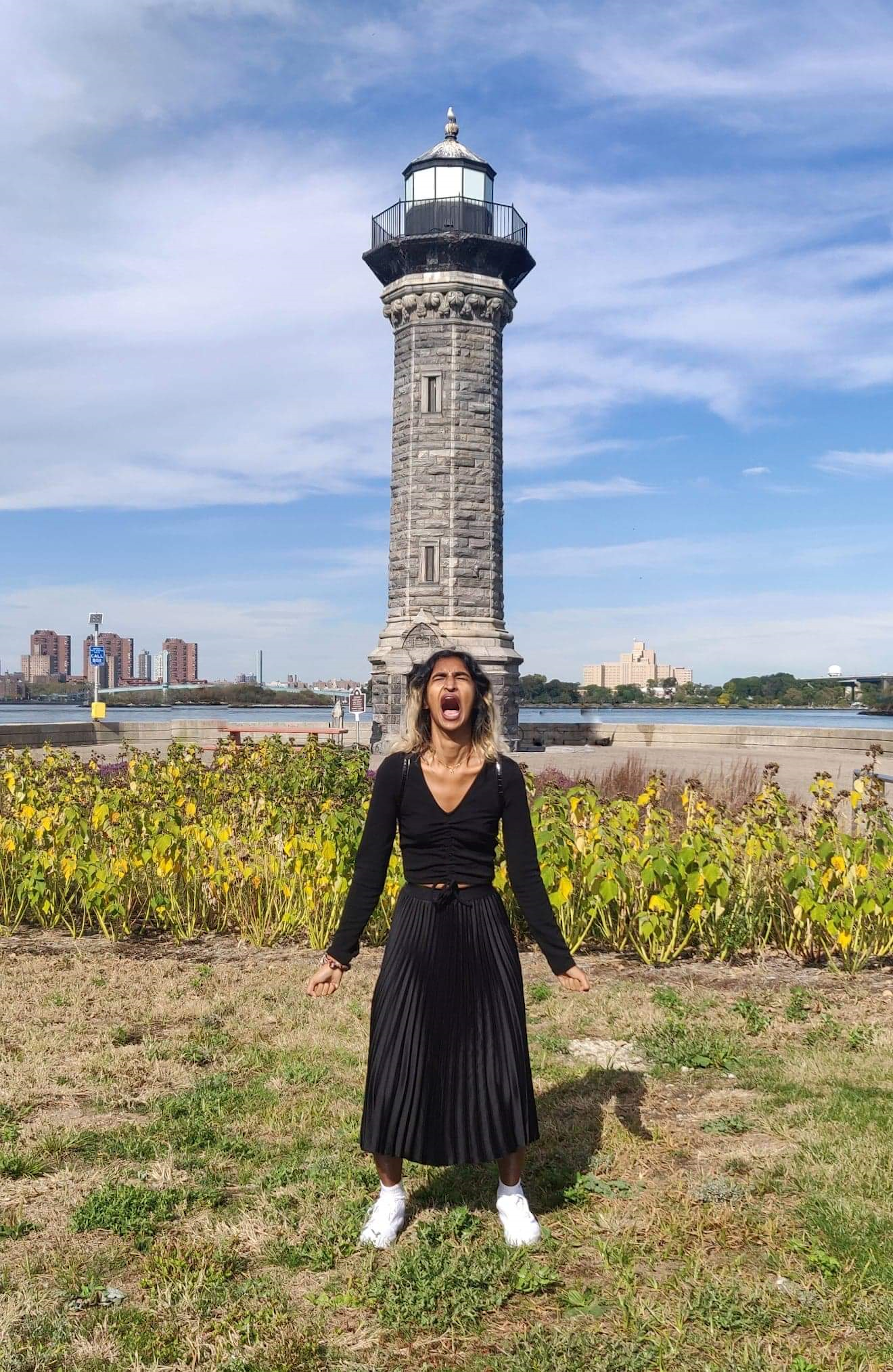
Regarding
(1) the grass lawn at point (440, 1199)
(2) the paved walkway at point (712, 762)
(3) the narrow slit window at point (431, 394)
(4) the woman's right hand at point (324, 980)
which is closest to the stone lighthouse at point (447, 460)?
(3) the narrow slit window at point (431, 394)

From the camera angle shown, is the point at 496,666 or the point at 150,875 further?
the point at 496,666

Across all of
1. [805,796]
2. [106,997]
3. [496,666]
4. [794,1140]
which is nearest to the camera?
[794,1140]

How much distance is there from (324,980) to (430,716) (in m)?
1.00

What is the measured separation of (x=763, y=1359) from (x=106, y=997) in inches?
171

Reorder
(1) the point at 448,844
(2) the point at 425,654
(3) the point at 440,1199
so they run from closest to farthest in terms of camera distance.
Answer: (1) the point at 448,844 < (3) the point at 440,1199 < (2) the point at 425,654

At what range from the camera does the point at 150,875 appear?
826 cm

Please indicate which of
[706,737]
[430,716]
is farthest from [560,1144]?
[706,737]

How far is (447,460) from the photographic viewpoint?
25531 mm

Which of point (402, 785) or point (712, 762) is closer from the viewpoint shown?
point (402, 785)

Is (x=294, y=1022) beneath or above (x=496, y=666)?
beneath

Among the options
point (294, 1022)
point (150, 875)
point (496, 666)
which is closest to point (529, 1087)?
point (294, 1022)

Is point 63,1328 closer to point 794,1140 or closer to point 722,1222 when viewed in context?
point 722,1222

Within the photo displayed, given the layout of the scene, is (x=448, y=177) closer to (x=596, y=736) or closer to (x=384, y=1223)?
(x=596, y=736)

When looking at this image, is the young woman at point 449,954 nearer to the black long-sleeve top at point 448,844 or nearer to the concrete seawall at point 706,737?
the black long-sleeve top at point 448,844
